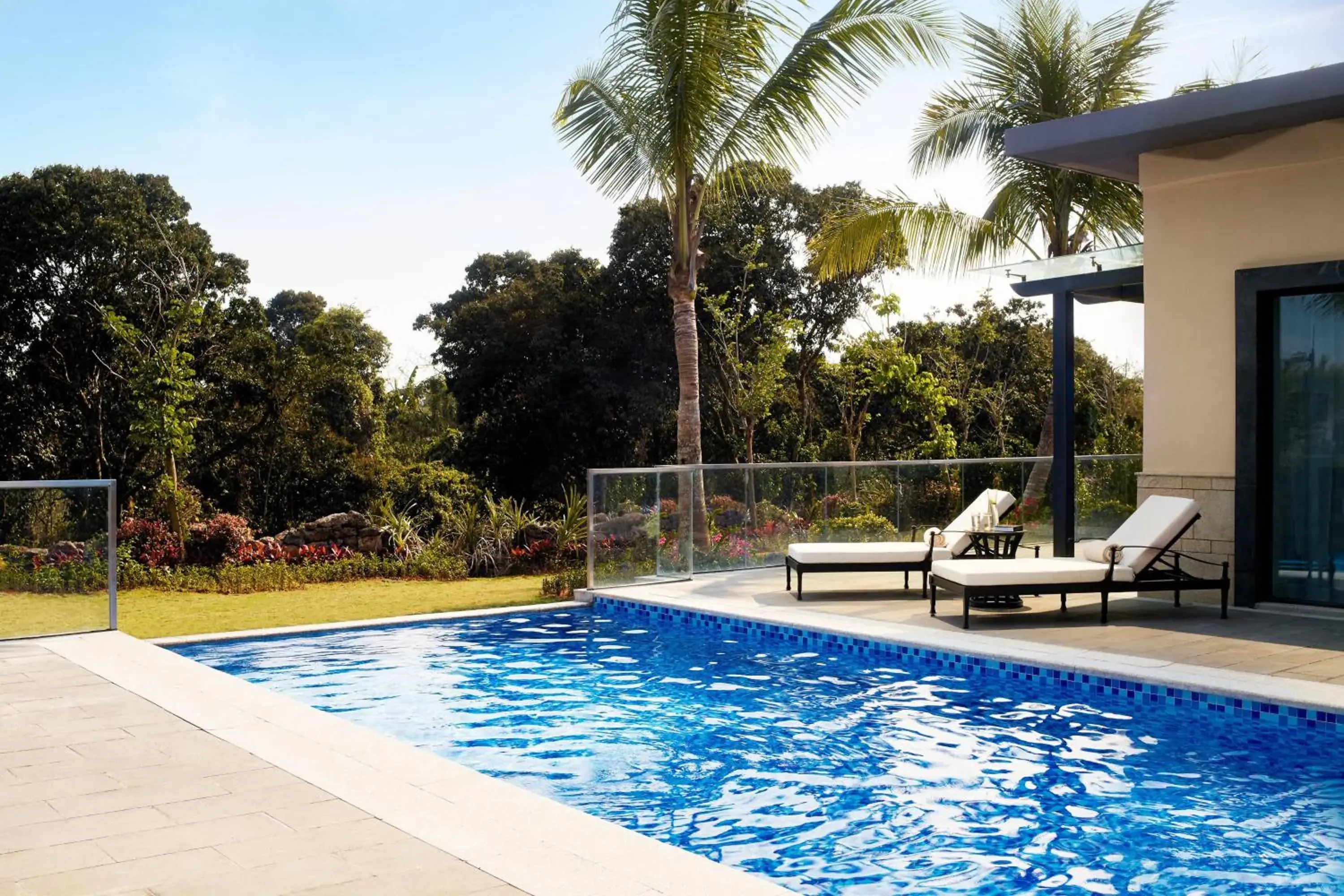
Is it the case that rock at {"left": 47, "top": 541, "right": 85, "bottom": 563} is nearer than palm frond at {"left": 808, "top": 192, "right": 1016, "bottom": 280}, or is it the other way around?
rock at {"left": 47, "top": 541, "right": 85, "bottom": 563}

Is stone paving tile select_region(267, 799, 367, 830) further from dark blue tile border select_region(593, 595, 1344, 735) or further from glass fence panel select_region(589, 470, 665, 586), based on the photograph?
glass fence panel select_region(589, 470, 665, 586)

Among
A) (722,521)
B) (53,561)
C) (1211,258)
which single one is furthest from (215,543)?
(1211,258)

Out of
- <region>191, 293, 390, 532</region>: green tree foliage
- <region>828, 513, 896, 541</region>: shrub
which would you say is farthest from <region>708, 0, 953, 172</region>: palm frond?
<region>191, 293, 390, 532</region>: green tree foliage

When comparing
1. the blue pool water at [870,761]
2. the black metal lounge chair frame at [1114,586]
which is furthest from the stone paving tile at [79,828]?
the black metal lounge chair frame at [1114,586]

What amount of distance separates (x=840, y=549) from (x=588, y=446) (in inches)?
565

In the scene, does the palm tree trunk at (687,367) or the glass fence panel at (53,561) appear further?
the palm tree trunk at (687,367)

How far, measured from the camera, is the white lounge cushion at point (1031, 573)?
896 cm

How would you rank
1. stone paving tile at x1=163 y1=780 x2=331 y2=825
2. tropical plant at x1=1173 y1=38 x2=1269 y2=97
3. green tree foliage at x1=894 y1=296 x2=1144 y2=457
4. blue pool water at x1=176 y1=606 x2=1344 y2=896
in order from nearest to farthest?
stone paving tile at x1=163 y1=780 x2=331 y2=825
blue pool water at x1=176 y1=606 x2=1344 y2=896
tropical plant at x1=1173 y1=38 x2=1269 y2=97
green tree foliage at x1=894 y1=296 x2=1144 y2=457

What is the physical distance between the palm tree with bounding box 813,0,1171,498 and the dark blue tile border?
20.8 feet

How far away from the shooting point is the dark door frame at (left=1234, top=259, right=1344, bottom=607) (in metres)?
9.74

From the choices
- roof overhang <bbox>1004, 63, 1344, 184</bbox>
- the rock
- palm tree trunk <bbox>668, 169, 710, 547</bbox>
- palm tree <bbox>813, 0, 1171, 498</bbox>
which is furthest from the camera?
palm tree <bbox>813, 0, 1171, 498</bbox>

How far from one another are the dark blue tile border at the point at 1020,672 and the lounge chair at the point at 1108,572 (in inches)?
33.4

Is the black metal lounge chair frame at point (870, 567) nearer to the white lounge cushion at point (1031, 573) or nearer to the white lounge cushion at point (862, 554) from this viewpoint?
the white lounge cushion at point (862, 554)

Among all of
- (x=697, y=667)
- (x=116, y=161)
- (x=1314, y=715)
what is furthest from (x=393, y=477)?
(x=1314, y=715)
